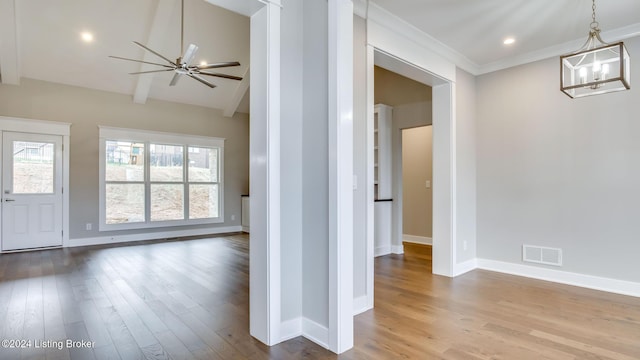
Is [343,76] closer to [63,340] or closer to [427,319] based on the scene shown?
[427,319]

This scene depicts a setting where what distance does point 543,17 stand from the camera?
3117 mm

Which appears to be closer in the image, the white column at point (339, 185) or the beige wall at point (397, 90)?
the white column at point (339, 185)

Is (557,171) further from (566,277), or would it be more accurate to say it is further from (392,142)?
(392,142)

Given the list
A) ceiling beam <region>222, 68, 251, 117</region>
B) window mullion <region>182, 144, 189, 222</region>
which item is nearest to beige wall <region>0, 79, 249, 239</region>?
window mullion <region>182, 144, 189, 222</region>

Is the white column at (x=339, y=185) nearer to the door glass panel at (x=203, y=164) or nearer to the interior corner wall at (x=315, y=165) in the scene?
the interior corner wall at (x=315, y=165)

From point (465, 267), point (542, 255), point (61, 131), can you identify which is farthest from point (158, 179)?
point (542, 255)

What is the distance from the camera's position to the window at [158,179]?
6.48 metres

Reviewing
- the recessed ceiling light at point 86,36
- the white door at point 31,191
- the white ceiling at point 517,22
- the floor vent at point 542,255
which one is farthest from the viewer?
the white door at point 31,191

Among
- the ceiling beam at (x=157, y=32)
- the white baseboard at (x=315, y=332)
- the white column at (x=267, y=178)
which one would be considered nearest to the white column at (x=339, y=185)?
the white baseboard at (x=315, y=332)

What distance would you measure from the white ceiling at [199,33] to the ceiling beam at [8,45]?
0.01 m

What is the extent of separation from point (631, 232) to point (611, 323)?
1293 millimetres

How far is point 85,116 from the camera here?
617cm

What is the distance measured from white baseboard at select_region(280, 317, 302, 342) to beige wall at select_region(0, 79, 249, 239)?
5611mm

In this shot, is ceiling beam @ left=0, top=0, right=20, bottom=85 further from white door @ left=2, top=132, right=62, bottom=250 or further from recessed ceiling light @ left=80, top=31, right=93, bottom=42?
white door @ left=2, top=132, right=62, bottom=250
